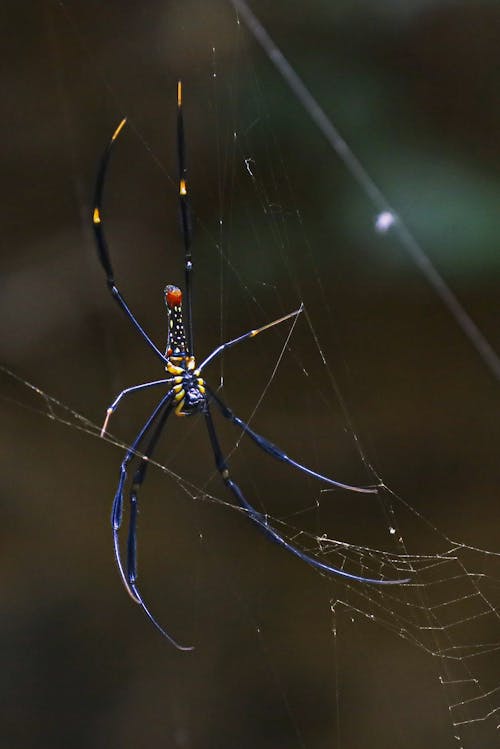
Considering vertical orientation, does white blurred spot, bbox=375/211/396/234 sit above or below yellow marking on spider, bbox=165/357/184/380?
above

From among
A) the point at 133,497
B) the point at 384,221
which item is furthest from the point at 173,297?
the point at 384,221

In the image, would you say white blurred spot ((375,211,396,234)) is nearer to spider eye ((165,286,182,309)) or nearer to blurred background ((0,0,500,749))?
blurred background ((0,0,500,749))

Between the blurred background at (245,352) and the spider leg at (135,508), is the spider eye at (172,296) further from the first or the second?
the blurred background at (245,352)

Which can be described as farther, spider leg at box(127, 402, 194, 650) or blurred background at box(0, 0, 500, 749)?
blurred background at box(0, 0, 500, 749)

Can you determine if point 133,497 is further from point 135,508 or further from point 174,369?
point 174,369

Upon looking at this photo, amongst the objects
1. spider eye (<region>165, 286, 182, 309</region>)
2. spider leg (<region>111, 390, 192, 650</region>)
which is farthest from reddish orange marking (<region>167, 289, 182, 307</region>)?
spider leg (<region>111, 390, 192, 650</region>)

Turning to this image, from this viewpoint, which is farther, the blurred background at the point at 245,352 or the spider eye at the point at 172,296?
the blurred background at the point at 245,352

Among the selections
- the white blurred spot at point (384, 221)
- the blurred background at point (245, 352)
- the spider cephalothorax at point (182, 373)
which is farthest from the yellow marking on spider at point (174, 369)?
the white blurred spot at point (384, 221)

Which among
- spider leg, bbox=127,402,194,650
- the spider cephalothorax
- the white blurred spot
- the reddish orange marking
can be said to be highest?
the white blurred spot

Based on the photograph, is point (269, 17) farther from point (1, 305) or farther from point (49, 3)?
point (1, 305)
